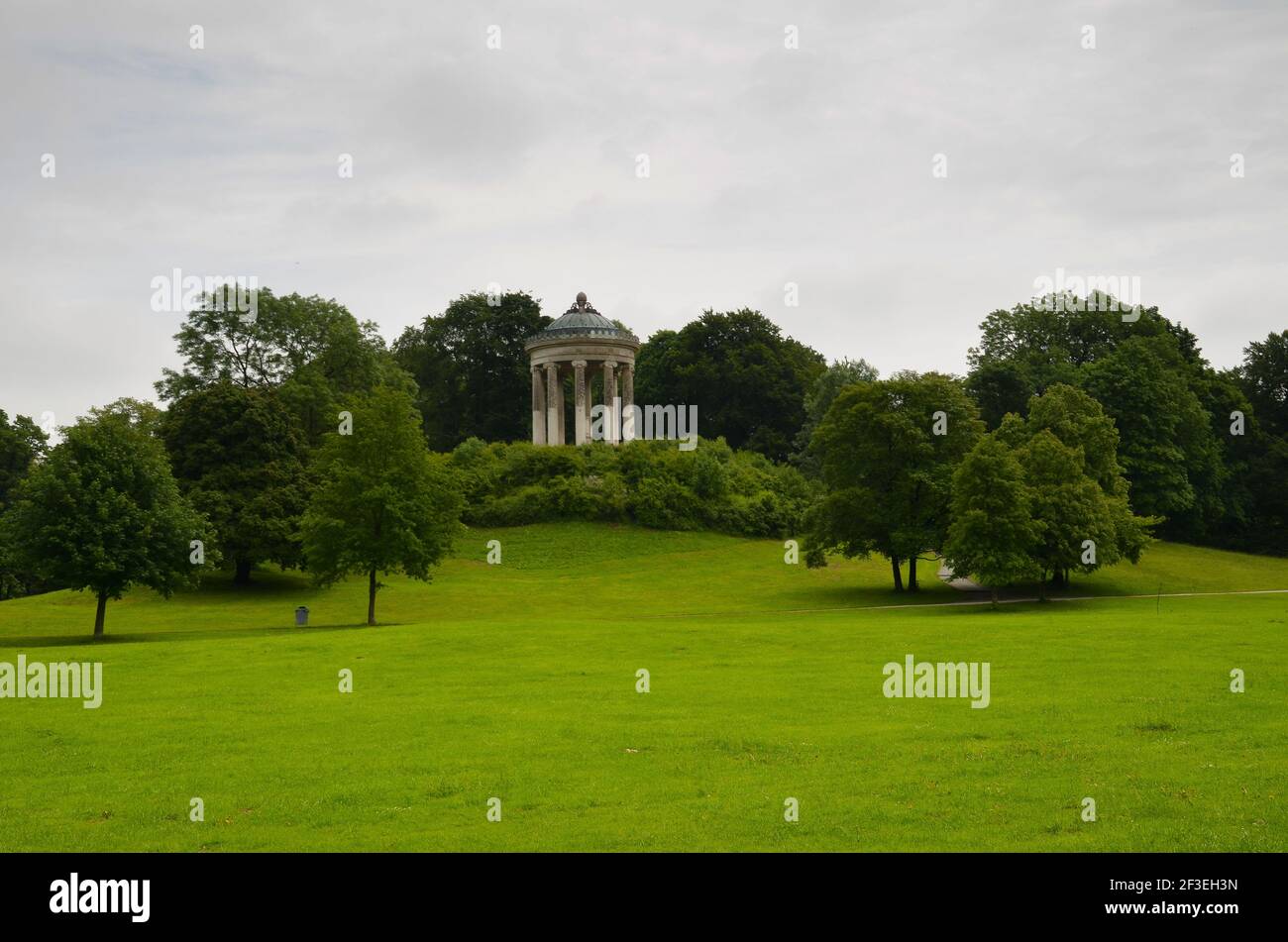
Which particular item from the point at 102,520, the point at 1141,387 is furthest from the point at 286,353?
the point at 1141,387

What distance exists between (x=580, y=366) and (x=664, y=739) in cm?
6533

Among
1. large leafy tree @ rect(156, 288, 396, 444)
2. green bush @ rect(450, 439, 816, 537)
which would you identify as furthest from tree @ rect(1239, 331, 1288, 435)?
large leafy tree @ rect(156, 288, 396, 444)

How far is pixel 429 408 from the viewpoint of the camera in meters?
99.5

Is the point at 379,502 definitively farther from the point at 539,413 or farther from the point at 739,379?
the point at 739,379

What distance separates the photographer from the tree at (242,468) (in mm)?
58031

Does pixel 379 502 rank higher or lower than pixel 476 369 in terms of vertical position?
lower

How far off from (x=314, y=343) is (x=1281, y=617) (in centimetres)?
6028

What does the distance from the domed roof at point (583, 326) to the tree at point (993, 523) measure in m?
37.3

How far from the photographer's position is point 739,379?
338ft

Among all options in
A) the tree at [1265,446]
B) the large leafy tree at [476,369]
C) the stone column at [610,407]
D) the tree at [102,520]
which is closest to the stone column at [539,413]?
the stone column at [610,407]

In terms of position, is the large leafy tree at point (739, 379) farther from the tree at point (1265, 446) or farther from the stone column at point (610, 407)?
the tree at point (1265, 446)

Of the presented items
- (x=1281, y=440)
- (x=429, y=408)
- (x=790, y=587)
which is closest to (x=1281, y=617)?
(x=790, y=587)

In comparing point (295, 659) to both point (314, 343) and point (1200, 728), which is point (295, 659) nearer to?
point (1200, 728)

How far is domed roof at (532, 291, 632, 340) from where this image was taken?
3290 inches
